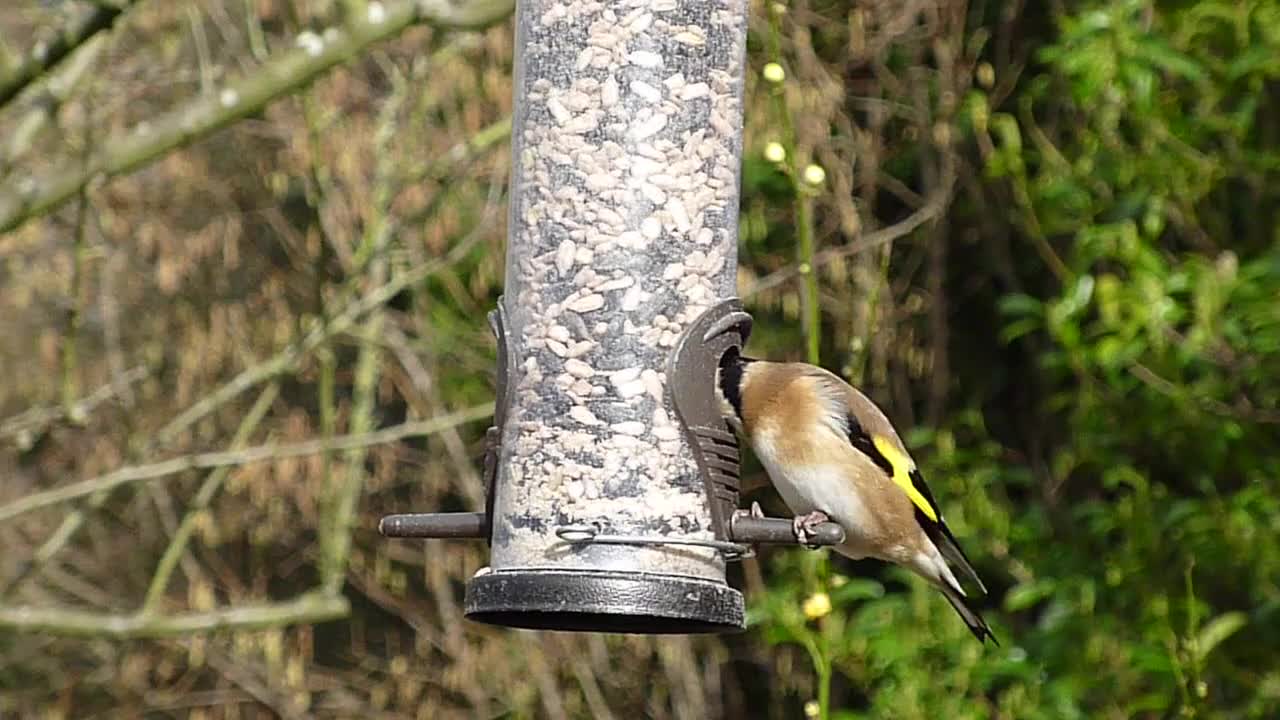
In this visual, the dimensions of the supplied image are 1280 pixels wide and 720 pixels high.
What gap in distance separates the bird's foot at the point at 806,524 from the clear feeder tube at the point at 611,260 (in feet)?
0.54

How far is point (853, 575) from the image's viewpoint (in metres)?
8.09

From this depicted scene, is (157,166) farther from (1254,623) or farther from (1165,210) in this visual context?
(1254,623)

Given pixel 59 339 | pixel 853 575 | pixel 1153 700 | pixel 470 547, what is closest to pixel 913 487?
pixel 1153 700

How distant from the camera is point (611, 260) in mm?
4148

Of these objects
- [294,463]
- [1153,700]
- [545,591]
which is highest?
[294,463]

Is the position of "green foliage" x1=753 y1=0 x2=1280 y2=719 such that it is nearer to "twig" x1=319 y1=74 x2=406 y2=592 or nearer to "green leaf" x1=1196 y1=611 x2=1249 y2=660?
"green leaf" x1=1196 y1=611 x2=1249 y2=660

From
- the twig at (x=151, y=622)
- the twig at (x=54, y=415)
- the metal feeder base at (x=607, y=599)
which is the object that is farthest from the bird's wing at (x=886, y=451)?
the twig at (x=54, y=415)

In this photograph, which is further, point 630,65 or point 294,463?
point 294,463

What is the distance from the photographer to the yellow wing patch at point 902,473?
15.0 feet

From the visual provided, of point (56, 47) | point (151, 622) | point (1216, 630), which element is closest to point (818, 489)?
point (1216, 630)

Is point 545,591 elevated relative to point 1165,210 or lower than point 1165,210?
lower

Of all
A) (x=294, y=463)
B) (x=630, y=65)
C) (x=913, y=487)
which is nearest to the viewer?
(x=630, y=65)

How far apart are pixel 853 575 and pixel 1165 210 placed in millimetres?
1879

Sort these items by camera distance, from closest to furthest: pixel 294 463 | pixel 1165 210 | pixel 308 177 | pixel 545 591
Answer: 1. pixel 545 591
2. pixel 1165 210
3. pixel 308 177
4. pixel 294 463
